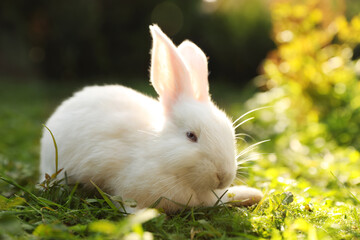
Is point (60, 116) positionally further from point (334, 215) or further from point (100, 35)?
point (100, 35)

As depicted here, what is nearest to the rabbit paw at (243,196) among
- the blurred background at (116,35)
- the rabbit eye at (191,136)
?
the rabbit eye at (191,136)

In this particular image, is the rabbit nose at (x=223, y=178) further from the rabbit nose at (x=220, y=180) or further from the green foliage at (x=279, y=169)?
the green foliage at (x=279, y=169)

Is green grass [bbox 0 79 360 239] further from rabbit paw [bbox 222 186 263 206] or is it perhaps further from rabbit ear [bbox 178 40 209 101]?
rabbit ear [bbox 178 40 209 101]

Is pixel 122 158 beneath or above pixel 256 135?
beneath

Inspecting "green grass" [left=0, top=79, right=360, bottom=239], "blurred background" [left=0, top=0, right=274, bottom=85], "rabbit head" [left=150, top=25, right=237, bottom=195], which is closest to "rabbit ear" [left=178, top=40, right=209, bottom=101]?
"rabbit head" [left=150, top=25, right=237, bottom=195]

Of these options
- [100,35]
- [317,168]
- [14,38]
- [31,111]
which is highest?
[100,35]

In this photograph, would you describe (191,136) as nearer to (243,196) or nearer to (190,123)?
(190,123)

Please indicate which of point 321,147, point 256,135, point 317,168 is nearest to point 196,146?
point 317,168

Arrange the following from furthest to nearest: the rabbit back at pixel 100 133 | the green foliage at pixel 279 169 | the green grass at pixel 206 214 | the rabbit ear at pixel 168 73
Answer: the rabbit back at pixel 100 133
the rabbit ear at pixel 168 73
the green foliage at pixel 279 169
the green grass at pixel 206 214

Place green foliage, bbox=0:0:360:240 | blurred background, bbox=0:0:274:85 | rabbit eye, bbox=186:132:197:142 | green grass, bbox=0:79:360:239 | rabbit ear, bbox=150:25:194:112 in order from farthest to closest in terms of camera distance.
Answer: blurred background, bbox=0:0:274:85
rabbit ear, bbox=150:25:194:112
rabbit eye, bbox=186:132:197:142
green foliage, bbox=0:0:360:240
green grass, bbox=0:79:360:239
